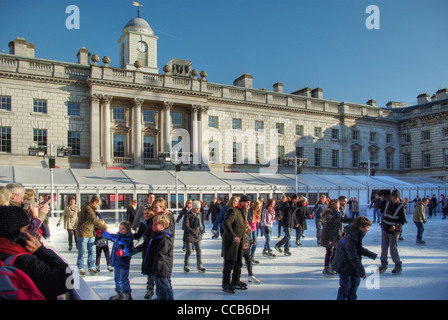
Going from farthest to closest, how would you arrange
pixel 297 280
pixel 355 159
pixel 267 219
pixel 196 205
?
1. pixel 355 159
2. pixel 267 219
3. pixel 196 205
4. pixel 297 280

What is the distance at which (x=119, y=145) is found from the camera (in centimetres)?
3206

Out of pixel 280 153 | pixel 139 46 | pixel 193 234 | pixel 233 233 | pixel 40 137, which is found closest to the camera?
pixel 233 233

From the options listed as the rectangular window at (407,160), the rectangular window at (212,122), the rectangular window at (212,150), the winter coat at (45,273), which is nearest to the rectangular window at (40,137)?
the rectangular window at (212,150)

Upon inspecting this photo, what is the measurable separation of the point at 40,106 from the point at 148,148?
30.4 feet

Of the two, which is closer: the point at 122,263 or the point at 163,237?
the point at 163,237

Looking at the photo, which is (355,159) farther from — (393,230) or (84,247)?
(84,247)

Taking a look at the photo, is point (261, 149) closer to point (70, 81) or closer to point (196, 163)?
point (196, 163)

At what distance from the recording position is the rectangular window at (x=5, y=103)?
27.9m

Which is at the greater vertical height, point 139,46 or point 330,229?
point 139,46

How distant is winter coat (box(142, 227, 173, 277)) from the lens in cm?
566

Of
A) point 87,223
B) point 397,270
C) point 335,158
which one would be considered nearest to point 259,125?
point 335,158

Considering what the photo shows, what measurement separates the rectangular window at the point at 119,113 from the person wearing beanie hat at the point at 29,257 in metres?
30.4

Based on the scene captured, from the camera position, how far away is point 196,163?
33688mm
